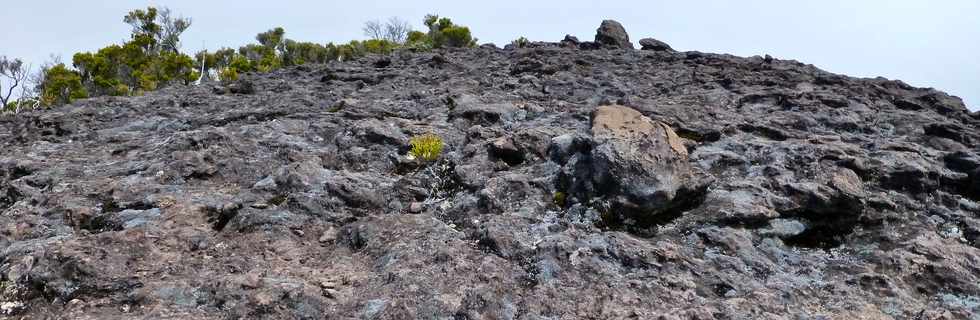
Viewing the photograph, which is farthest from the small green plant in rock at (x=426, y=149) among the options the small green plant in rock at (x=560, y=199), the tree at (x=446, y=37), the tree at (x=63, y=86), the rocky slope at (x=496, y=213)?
the tree at (x=63, y=86)

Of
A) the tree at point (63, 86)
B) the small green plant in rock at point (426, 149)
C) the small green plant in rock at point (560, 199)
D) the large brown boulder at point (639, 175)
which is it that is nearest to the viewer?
the large brown boulder at point (639, 175)

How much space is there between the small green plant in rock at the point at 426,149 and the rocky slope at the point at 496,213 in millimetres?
256

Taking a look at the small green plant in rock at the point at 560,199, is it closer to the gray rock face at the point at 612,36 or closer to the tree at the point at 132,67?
the gray rock face at the point at 612,36

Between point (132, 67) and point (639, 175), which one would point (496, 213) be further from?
point (132, 67)

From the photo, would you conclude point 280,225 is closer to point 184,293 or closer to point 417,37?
point 184,293

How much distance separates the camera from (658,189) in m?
9.19

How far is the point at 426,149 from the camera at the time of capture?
11.5m

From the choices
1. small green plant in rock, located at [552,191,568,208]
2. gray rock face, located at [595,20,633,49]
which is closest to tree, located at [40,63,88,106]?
gray rock face, located at [595,20,633,49]

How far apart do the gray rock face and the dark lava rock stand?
637 mm

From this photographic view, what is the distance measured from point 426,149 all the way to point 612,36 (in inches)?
505

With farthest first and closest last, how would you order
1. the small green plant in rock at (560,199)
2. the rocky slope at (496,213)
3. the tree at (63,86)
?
the tree at (63,86)
the small green plant in rock at (560,199)
the rocky slope at (496,213)

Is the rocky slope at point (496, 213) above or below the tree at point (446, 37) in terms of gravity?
below

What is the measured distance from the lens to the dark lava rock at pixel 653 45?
22062mm

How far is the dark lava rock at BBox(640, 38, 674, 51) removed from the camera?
2206 centimetres
